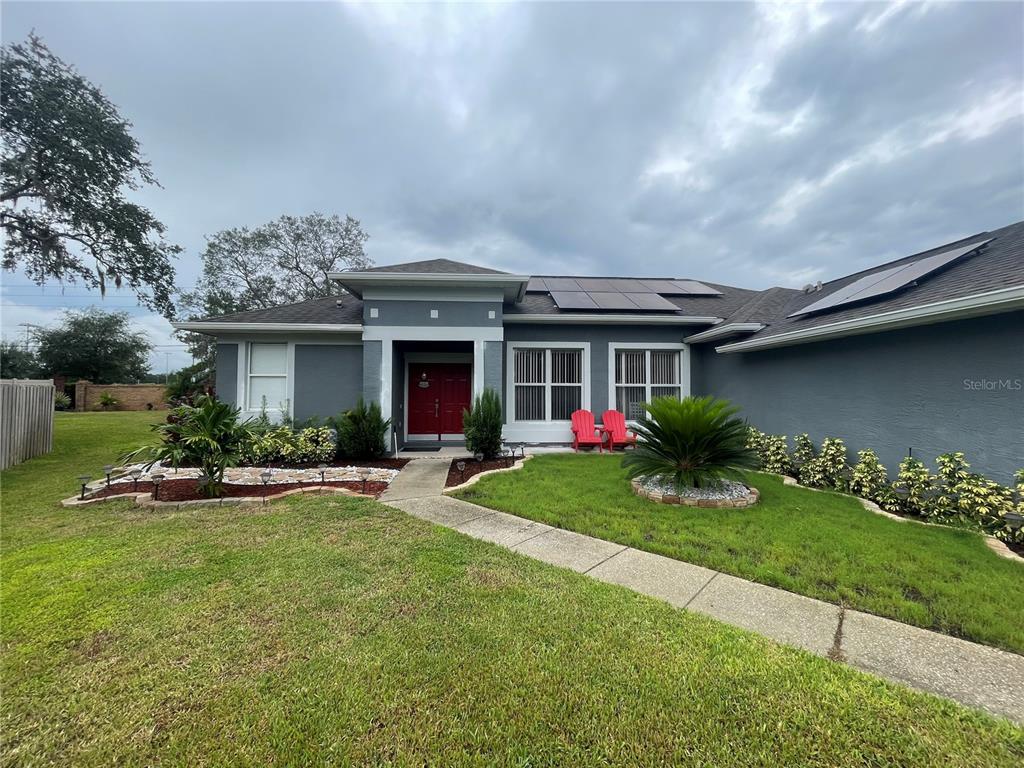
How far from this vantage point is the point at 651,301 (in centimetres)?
1025

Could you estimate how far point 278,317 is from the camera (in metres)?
9.09

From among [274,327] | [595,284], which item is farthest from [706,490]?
[274,327]

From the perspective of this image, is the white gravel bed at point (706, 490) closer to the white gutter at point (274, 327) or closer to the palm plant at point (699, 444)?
the palm plant at point (699, 444)

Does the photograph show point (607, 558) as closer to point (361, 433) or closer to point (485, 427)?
point (485, 427)

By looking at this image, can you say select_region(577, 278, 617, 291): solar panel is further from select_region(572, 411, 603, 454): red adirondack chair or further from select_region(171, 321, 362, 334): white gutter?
select_region(171, 321, 362, 334): white gutter

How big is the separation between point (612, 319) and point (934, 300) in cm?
→ 531

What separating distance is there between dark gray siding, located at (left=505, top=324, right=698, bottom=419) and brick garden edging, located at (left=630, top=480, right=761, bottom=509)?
435 cm

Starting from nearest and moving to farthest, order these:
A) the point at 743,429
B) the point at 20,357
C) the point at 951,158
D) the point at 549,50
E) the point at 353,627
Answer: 1. the point at 353,627
2. the point at 743,429
3. the point at 549,50
4. the point at 951,158
5. the point at 20,357

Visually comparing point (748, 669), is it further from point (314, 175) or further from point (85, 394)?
point (85, 394)

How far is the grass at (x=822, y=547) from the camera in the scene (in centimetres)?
271

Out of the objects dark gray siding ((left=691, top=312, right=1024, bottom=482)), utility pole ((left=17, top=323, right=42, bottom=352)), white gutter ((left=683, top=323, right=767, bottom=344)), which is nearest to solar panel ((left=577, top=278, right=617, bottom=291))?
white gutter ((left=683, top=323, right=767, bottom=344))

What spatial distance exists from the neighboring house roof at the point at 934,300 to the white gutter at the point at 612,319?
142cm

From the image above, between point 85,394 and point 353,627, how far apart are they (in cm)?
3202

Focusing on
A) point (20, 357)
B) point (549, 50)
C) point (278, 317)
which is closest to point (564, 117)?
point (549, 50)
